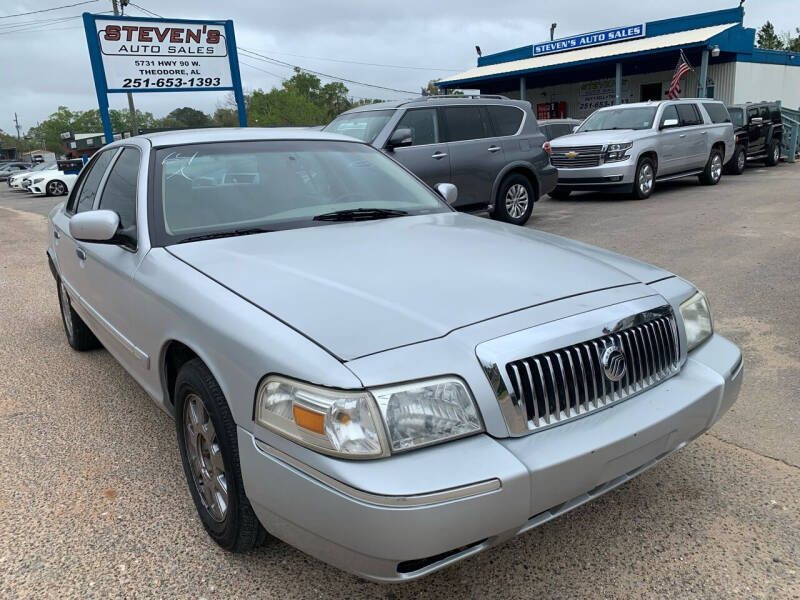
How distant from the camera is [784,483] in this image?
2826 mm

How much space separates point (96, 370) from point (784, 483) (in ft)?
13.7

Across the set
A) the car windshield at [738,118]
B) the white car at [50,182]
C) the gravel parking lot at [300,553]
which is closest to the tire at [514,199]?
the gravel parking lot at [300,553]

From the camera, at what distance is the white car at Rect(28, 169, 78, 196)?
81.5 ft

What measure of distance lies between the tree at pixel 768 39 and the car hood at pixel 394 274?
68.5 m

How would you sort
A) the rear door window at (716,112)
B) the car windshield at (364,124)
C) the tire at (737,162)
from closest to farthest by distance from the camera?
the car windshield at (364,124) → the rear door window at (716,112) → the tire at (737,162)

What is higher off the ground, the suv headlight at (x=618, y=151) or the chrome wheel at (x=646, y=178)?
the suv headlight at (x=618, y=151)

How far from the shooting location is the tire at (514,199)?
30.7ft

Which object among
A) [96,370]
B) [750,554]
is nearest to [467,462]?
[750,554]

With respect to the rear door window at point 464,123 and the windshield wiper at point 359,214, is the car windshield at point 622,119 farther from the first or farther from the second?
the windshield wiper at point 359,214

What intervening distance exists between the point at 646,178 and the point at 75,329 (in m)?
10.6

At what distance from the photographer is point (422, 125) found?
28.9ft

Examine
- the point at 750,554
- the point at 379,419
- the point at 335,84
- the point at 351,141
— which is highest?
the point at 335,84

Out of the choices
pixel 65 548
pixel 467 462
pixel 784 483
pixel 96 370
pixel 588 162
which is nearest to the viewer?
pixel 467 462

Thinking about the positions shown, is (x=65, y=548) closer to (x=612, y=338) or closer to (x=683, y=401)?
(x=612, y=338)
